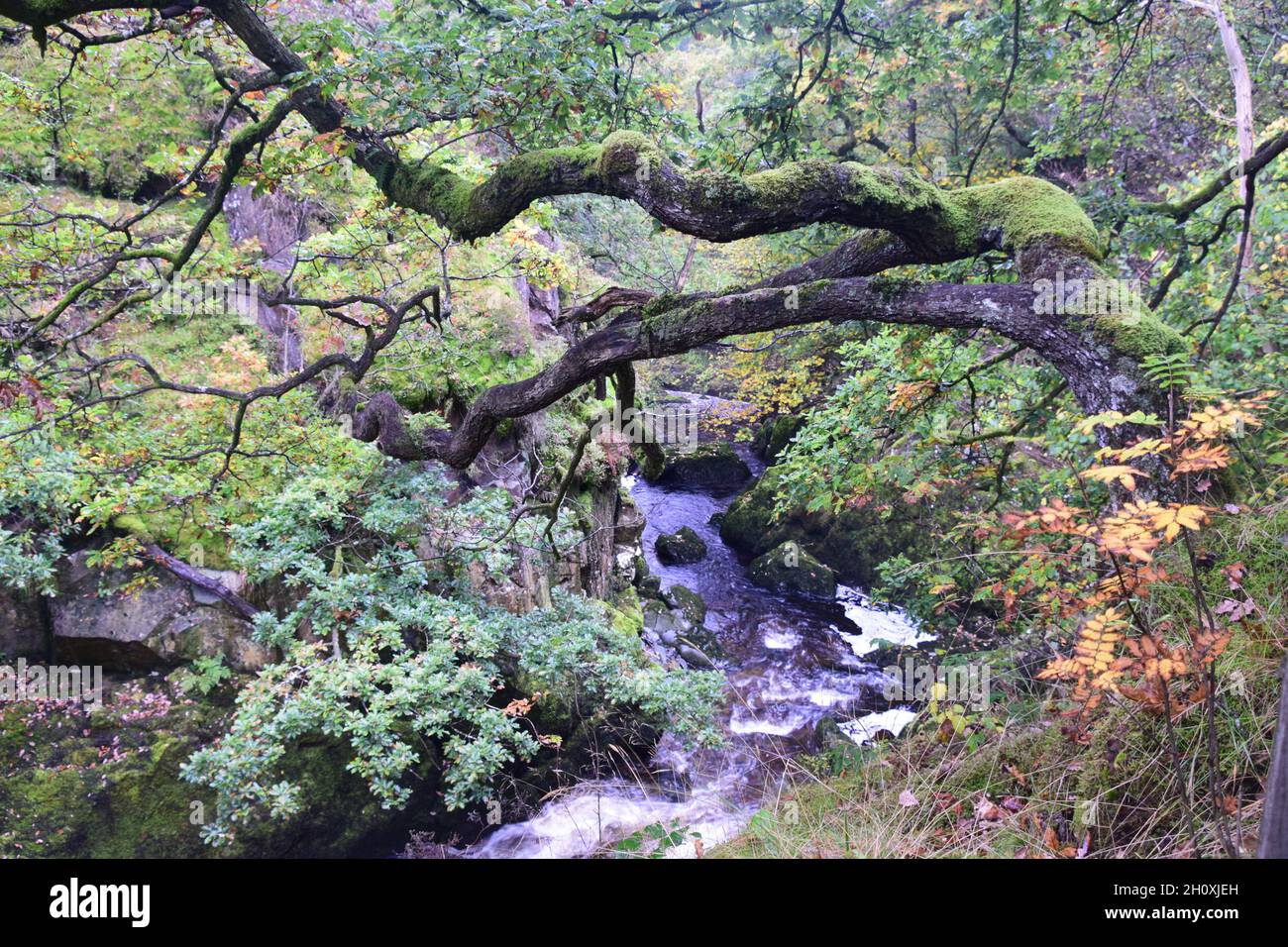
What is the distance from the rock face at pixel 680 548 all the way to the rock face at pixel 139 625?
304 inches

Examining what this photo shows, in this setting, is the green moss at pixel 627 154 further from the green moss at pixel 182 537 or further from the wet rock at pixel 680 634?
the wet rock at pixel 680 634

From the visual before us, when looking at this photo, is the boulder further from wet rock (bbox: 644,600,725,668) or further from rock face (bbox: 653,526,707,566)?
wet rock (bbox: 644,600,725,668)

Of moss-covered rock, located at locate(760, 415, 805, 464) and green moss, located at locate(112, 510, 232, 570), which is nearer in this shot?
green moss, located at locate(112, 510, 232, 570)

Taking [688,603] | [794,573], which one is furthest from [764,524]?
[688,603]

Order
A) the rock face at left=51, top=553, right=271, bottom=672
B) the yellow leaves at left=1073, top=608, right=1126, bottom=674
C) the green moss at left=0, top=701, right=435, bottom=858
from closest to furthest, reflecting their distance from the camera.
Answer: the yellow leaves at left=1073, top=608, right=1126, bottom=674, the green moss at left=0, top=701, right=435, bottom=858, the rock face at left=51, top=553, right=271, bottom=672

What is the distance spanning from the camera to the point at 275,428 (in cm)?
574

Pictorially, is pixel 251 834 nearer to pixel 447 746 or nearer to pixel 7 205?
pixel 447 746

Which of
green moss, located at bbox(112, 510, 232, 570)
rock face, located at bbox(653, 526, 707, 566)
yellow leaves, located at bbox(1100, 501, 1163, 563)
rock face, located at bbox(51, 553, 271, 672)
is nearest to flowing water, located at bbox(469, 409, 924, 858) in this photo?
rock face, located at bbox(653, 526, 707, 566)

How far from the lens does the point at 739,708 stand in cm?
892

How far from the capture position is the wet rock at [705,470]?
16.4 m

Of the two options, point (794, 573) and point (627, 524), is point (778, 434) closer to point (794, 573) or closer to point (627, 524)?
point (794, 573)

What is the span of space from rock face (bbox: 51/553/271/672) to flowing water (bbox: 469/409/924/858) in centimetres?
290

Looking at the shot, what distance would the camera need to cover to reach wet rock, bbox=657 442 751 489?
53.8 ft

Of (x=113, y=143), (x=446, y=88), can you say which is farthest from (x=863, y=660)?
(x=113, y=143)
